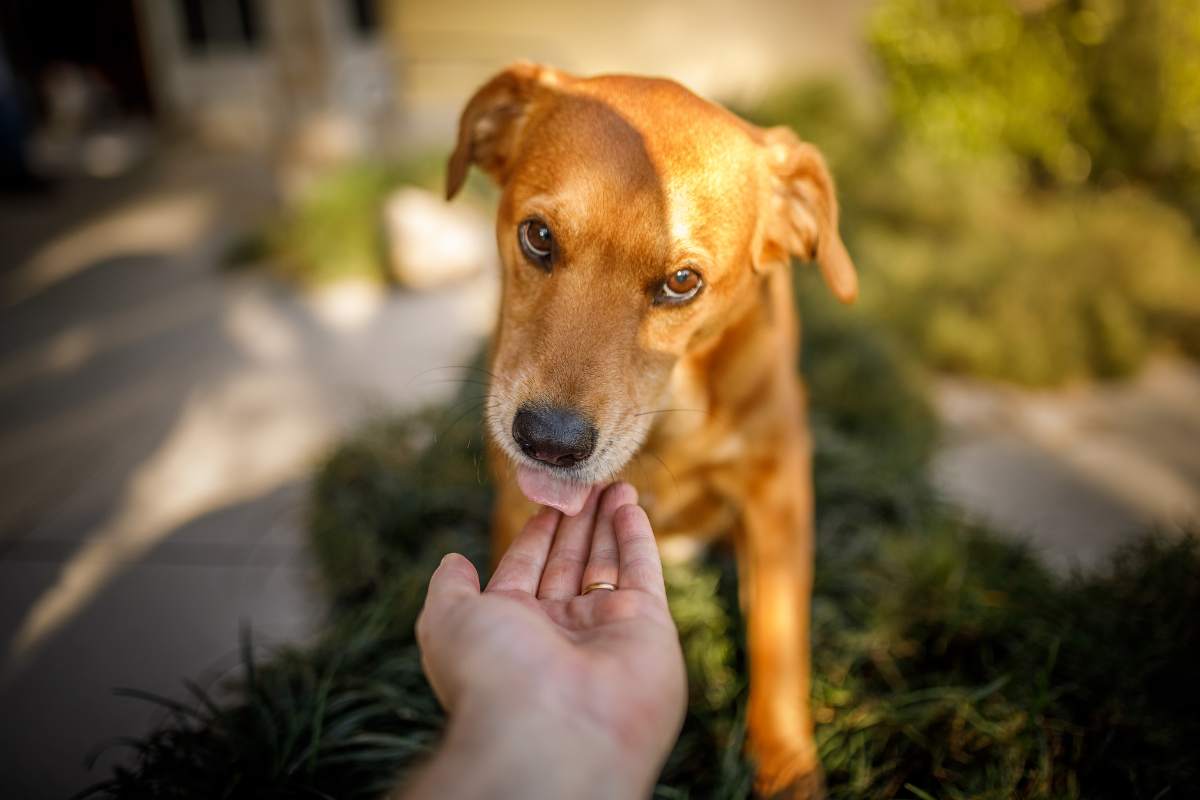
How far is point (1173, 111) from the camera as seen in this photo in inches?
222

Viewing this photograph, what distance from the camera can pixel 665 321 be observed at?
1825 mm

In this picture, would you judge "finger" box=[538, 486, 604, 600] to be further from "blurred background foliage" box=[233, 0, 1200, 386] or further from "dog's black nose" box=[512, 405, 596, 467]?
"blurred background foliage" box=[233, 0, 1200, 386]

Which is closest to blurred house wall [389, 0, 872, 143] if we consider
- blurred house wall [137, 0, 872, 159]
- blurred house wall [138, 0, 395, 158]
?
blurred house wall [137, 0, 872, 159]

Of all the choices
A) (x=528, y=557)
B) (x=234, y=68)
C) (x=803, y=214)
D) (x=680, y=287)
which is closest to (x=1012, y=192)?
(x=803, y=214)

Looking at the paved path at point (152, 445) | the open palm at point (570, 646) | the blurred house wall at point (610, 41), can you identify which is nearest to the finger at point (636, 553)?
the open palm at point (570, 646)

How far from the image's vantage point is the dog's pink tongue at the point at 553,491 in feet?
5.50

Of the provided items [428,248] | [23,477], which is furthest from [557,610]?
[428,248]

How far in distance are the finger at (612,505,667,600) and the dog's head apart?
11 cm

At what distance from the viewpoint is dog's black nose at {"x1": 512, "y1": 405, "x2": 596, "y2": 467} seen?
5.28 ft

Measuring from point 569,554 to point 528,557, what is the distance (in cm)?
9

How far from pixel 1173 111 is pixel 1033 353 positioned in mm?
2986

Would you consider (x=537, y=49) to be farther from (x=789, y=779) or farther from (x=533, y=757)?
(x=533, y=757)

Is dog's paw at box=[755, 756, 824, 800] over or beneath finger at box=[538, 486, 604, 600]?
beneath

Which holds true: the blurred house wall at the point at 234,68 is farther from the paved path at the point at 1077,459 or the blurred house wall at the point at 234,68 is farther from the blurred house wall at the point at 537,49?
the paved path at the point at 1077,459
